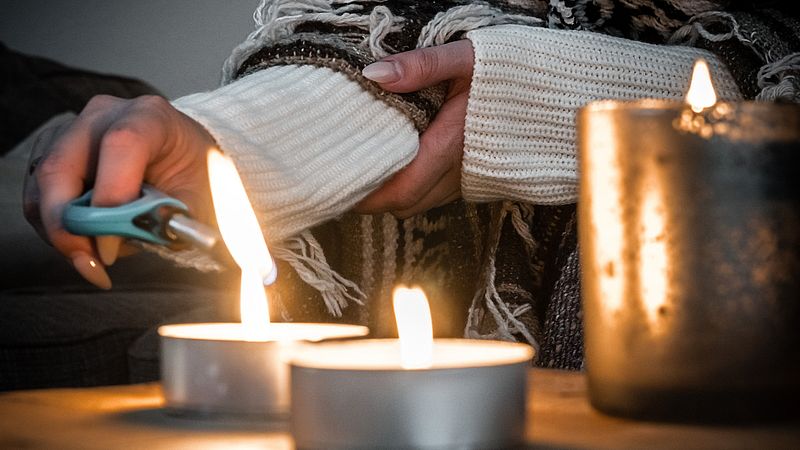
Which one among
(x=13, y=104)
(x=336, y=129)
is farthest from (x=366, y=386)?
(x=13, y=104)

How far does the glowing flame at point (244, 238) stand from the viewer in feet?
1.22

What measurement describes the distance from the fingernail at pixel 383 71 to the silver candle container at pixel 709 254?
0.43 meters

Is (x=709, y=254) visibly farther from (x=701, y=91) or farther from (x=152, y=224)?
(x=152, y=224)

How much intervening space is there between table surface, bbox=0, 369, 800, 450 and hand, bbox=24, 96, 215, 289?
99 millimetres

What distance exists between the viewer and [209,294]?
165 centimetres

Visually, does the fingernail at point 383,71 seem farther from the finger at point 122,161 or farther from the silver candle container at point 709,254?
the silver candle container at point 709,254

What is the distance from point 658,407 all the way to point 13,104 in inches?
89.0

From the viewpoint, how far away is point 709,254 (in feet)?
1.01

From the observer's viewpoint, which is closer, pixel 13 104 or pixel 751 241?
pixel 751 241

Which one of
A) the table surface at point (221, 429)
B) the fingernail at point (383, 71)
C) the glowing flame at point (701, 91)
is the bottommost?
the table surface at point (221, 429)

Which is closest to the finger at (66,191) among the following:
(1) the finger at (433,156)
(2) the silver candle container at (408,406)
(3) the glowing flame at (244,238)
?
(3) the glowing flame at (244,238)

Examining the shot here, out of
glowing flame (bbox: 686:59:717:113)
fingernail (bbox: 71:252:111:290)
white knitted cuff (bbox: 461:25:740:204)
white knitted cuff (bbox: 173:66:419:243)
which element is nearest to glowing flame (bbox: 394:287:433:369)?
glowing flame (bbox: 686:59:717:113)

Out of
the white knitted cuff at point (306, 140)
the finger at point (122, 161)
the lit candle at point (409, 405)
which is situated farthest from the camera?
the white knitted cuff at point (306, 140)

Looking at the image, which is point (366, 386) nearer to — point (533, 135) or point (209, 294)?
point (533, 135)
